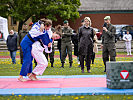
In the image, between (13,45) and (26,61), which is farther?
(13,45)

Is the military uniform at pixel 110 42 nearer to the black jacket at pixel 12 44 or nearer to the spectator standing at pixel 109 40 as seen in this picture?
the spectator standing at pixel 109 40

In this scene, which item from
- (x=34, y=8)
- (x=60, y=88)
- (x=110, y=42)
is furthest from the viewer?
(x=34, y=8)

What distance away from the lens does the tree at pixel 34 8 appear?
133 feet

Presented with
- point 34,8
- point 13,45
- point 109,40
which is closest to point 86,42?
point 109,40

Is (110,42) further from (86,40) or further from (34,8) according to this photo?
(34,8)

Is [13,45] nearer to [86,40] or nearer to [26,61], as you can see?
[86,40]

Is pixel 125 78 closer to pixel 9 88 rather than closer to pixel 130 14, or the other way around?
pixel 9 88

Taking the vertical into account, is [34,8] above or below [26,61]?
above

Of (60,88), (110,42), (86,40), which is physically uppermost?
(86,40)

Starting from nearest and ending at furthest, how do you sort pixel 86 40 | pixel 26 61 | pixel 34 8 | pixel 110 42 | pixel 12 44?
pixel 26 61
pixel 86 40
pixel 110 42
pixel 12 44
pixel 34 8

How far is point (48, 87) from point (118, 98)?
7.35 feet

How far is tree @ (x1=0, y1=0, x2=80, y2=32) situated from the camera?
4066 centimetres

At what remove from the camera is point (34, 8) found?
1625 inches

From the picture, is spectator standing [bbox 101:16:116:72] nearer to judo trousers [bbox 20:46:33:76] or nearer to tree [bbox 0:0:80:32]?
judo trousers [bbox 20:46:33:76]
